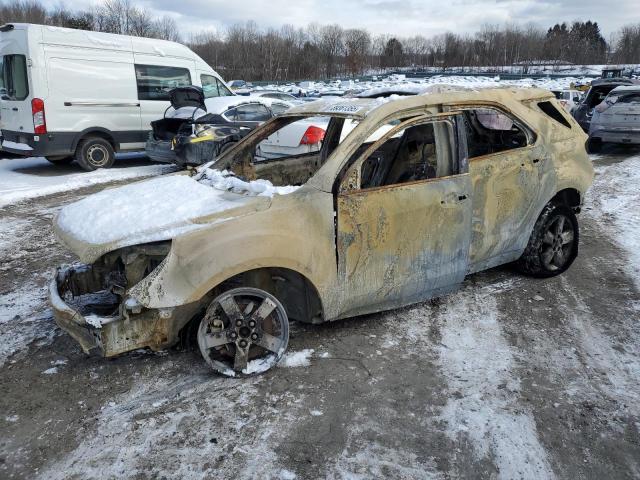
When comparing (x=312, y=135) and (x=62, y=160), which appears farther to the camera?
(x=62, y=160)

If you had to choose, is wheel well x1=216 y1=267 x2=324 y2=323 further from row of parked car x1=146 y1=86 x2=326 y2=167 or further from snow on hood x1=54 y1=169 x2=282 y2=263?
row of parked car x1=146 y1=86 x2=326 y2=167

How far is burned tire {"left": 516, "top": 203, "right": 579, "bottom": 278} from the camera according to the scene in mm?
4824

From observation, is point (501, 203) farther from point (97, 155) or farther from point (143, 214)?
point (97, 155)

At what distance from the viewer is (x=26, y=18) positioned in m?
65.1

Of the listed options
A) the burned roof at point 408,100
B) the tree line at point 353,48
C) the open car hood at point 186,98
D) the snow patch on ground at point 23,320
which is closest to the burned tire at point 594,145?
the open car hood at point 186,98

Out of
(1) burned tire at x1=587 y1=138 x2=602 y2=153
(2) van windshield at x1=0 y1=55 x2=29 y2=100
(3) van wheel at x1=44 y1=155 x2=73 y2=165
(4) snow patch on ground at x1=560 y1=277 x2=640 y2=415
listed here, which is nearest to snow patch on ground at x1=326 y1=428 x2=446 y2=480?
(4) snow patch on ground at x1=560 y1=277 x2=640 y2=415

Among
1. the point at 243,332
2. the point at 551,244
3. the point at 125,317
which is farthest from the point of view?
the point at 551,244

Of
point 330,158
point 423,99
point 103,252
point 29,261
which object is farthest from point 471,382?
point 29,261

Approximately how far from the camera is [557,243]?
4992 millimetres

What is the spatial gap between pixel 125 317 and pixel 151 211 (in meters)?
0.74

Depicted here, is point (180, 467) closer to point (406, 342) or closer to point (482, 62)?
point (406, 342)

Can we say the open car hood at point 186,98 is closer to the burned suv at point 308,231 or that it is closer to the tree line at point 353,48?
the burned suv at point 308,231

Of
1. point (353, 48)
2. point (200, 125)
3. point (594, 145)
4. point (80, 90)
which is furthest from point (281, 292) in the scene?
point (353, 48)

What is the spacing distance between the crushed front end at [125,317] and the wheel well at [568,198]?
3.59 meters
